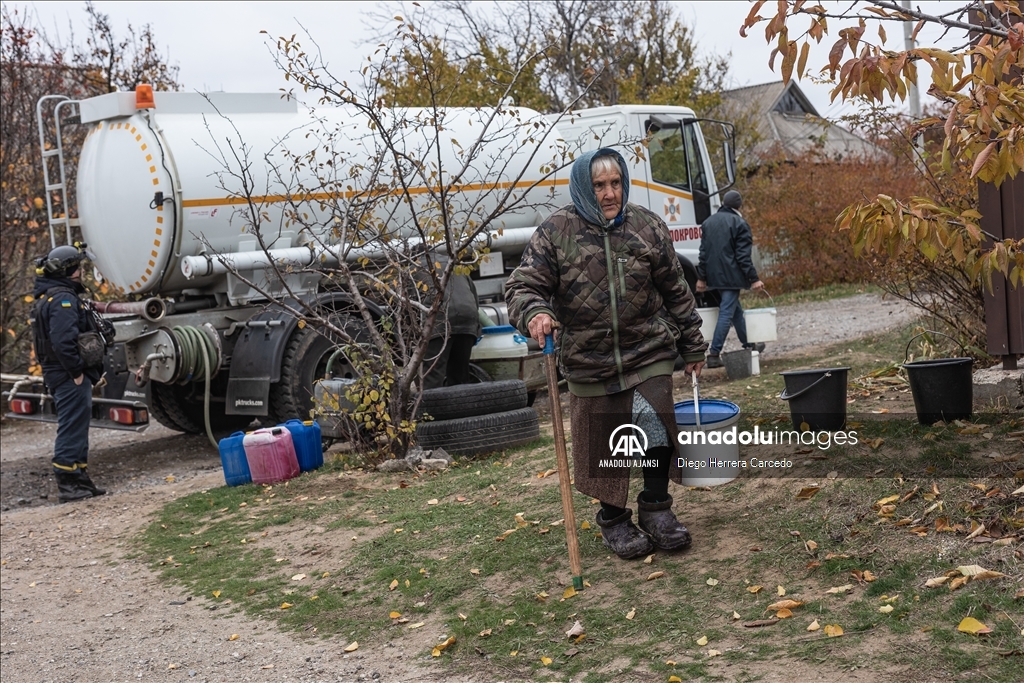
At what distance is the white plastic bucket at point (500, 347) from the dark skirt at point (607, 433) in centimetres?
554

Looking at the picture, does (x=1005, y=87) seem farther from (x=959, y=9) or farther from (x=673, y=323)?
(x=673, y=323)

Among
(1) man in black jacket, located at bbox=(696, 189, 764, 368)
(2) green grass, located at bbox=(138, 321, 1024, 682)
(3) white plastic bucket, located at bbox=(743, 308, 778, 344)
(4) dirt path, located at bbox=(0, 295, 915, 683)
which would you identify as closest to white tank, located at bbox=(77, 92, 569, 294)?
(4) dirt path, located at bbox=(0, 295, 915, 683)

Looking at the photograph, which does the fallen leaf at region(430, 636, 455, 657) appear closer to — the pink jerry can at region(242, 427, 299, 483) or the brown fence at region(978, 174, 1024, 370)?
the brown fence at region(978, 174, 1024, 370)

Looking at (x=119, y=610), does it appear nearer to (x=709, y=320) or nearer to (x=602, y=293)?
(x=602, y=293)

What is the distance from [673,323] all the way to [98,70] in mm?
15325

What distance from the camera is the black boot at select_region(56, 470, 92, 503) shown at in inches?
379

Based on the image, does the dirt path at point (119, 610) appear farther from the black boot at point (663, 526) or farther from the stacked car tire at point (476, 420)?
the stacked car tire at point (476, 420)

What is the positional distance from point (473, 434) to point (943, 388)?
3.59 m

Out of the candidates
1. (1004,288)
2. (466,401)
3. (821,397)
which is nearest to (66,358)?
(466,401)

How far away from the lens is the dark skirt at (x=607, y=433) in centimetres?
513

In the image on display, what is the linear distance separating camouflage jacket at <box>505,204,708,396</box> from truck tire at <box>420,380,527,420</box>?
3.65 m

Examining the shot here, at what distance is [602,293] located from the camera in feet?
16.6

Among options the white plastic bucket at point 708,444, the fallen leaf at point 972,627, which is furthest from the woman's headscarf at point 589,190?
the fallen leaf at point 972,627

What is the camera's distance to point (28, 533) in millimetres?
A: 8555
